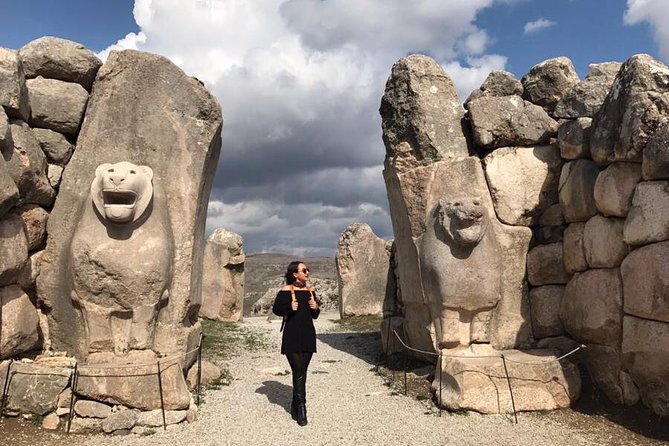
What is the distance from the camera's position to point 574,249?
6.14 m

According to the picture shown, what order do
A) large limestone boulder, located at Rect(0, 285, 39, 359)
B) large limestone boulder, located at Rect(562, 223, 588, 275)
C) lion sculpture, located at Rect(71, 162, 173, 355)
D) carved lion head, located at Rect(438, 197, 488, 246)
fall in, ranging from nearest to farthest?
large limestone boulder, located at Rect(0, 285, 39, 359) → lion sculpture, located at Rect(71, 162, 173, 355) → carved lion head, located at Rect(438, 197, 488, 246) → large limestone boulder, located at Rect(562, 223, 588, 275)

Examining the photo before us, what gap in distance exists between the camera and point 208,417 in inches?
218

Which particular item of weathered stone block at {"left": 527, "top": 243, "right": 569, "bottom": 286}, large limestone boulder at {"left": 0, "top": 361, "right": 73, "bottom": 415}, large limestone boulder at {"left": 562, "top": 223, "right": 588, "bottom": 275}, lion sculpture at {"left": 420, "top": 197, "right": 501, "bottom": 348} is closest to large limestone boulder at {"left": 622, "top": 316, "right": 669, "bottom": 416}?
large limestone boulder at {"left": 562, "top": 223, "right": 588, "bottom": 275}

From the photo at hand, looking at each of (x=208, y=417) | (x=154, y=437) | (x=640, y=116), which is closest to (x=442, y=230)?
(x=640, y=116)

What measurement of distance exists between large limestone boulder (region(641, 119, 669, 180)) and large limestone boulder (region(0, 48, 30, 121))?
5.78 m

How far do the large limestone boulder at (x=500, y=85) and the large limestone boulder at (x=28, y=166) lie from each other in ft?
16.4

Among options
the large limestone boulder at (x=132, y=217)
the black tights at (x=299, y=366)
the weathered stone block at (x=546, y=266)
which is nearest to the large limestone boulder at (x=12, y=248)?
the large limestone boulder at (x=132, y=217)

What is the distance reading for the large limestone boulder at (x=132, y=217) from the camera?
17.8ft

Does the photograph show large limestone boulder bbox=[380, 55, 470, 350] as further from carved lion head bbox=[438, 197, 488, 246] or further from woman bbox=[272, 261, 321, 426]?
woman bbox=[272, 261, 321, 426]

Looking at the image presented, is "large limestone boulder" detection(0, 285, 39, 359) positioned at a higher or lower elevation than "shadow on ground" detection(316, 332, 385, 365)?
higher

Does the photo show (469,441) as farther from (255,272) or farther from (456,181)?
(255,272)

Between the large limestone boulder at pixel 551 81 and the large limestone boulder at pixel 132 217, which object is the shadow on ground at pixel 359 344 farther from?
the large limestone boulder at pixel 551 81

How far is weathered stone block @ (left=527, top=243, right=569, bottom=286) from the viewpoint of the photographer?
6.39 m

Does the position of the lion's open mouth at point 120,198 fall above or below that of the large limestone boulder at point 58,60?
below
